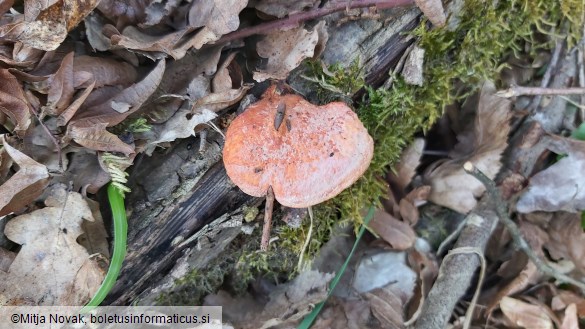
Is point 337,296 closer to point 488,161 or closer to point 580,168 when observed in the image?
point 488,161

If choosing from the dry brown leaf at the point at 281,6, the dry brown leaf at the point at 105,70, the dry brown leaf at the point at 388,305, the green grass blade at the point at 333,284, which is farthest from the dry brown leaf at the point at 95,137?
the dry brown leaf at the point at 388,305

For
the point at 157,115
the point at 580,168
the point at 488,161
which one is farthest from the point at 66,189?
the point at 580,168

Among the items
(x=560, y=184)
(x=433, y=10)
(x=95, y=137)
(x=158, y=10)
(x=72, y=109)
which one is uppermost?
(x=158, y=10)

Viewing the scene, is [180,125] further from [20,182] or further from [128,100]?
[20,182]

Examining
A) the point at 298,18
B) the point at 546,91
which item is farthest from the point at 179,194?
the point at 546,91

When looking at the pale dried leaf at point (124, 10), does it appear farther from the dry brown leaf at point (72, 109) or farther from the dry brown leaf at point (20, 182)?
the dry brown leaf at point (20, 182)

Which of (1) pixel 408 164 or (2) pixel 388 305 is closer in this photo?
(2) pixel 388 305

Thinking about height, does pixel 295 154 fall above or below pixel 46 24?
below
